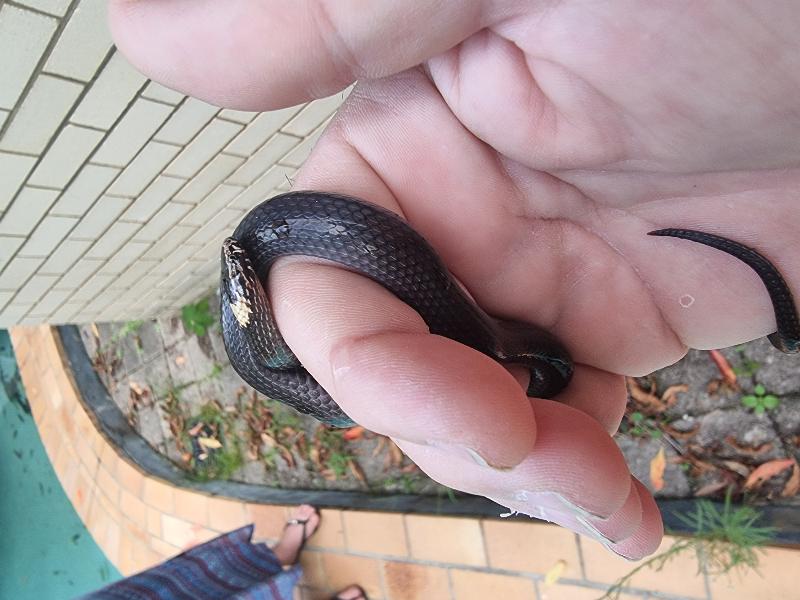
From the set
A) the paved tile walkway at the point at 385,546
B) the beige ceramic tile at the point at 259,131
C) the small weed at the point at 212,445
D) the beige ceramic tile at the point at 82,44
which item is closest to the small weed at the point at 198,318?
the small weed at the point at 212,445

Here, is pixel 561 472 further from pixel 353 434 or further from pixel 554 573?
pixel 353 434

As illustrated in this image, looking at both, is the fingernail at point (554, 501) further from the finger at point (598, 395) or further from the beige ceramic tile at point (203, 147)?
the beige ceramic tile at point (203, 147)

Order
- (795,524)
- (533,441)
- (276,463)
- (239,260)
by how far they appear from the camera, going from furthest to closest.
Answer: (276,463) → (795,524) → (239,260) → (533,441)

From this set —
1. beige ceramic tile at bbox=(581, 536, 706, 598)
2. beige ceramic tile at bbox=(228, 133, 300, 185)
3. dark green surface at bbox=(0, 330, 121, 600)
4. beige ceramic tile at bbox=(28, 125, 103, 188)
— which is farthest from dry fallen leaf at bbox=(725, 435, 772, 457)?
dark green surface at bbox=(0, 330, 121, 600)

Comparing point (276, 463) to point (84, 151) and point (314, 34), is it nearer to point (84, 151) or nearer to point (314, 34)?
point (84, 151)

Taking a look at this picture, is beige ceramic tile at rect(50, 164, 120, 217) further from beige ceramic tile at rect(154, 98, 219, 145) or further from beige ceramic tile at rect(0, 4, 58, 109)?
beige ceramic tile at rect(0, 4, 58, 109)

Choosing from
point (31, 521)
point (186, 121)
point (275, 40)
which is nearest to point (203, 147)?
point (186, 121)

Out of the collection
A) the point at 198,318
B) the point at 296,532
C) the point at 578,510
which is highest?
the point at 198,318

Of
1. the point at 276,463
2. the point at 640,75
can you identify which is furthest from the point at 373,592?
→ the point at 640,75
